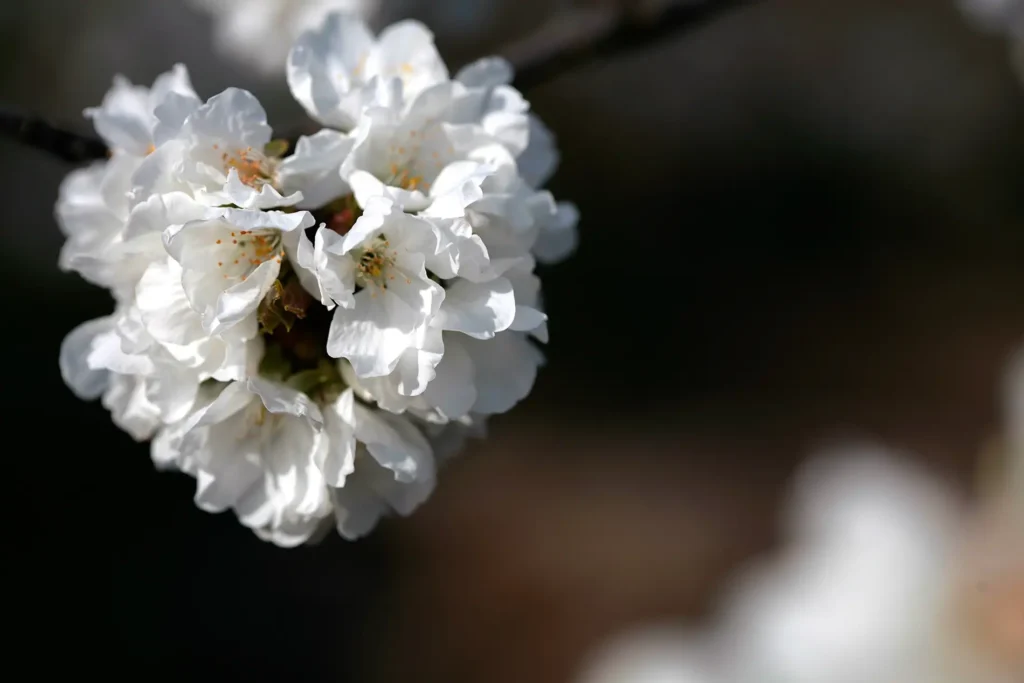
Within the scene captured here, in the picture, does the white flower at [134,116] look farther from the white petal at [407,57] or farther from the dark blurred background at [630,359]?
the dark blurred background at [630,359]

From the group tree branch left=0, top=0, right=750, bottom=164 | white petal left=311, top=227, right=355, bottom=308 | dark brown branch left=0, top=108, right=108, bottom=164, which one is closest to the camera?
white petal left=311, top=227, right=355, bottom=308

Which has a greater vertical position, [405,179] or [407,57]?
[407,57]

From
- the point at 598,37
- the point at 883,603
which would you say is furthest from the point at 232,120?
the point at 883,603

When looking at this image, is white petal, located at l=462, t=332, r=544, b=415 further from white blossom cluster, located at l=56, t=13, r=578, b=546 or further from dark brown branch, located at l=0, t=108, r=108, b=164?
dark brown branch, located at l=0, t=108, r=108, b=164

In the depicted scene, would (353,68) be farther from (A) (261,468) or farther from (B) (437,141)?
(A) (261,468)

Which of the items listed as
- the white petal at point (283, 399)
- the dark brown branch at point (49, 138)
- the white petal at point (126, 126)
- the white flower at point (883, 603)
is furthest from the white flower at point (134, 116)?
the white flower at point (883, 603)

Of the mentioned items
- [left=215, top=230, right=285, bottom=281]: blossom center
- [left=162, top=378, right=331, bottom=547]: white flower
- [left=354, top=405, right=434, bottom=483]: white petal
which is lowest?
[left=162, top=378, right=331, bottom=547]: white flower

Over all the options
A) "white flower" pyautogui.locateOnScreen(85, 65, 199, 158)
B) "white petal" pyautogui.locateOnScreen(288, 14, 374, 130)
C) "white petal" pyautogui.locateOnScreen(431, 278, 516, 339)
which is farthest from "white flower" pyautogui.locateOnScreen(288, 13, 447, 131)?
"white petal" pyautogui.locateOnScreen(431, 278, 516, 339)
